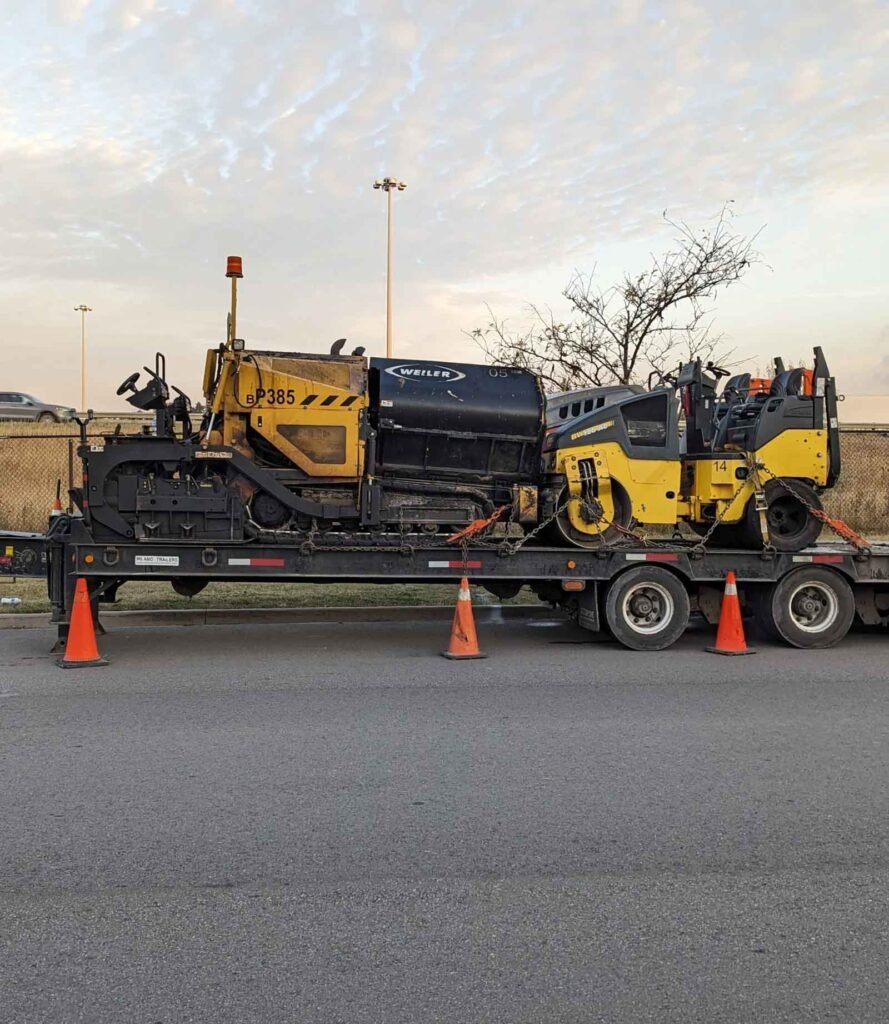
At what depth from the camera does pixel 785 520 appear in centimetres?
1030

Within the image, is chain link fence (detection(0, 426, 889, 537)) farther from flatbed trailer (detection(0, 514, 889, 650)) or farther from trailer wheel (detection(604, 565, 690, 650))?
trailer wheel (detection(604, 565, 690, 650))

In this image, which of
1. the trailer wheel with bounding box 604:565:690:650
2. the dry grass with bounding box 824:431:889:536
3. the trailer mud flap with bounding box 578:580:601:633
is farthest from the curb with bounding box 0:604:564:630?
the dry grass with bounding box 824:431:889:536

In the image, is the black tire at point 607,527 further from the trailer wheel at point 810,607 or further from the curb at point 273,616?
the curb at point 273,616

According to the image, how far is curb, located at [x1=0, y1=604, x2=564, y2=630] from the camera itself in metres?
11.0

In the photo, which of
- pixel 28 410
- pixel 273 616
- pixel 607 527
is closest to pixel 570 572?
pixel 607 527

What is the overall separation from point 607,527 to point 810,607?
2.30 metres

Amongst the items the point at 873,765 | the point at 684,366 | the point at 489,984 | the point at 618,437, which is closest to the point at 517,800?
the point at 489,984

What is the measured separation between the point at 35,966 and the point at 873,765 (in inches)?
181

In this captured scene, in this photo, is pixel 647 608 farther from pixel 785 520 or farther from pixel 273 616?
pixel 273 616

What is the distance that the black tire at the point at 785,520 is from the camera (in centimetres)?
1010

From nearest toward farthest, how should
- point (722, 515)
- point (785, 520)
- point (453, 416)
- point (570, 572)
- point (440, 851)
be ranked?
point (440, 851)
point (570, 572)
point (453, 416)
point (722, 515)
point (785, 520)

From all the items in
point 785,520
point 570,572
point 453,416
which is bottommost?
point 570,572

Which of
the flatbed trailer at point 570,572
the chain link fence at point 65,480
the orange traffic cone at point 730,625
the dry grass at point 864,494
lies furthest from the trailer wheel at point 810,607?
the dry grass at point 864,494

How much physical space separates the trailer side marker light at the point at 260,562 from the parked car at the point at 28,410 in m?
26.5
